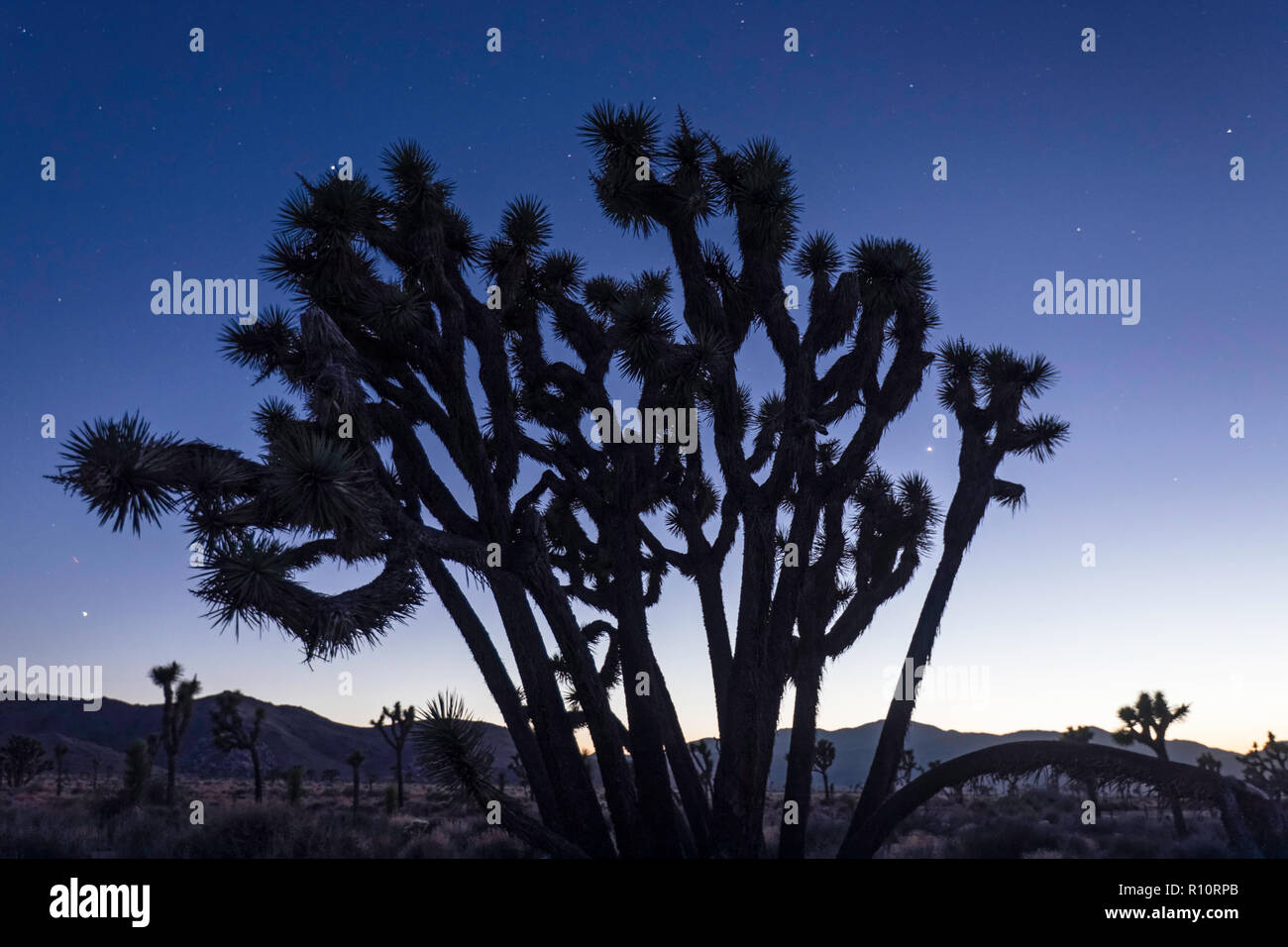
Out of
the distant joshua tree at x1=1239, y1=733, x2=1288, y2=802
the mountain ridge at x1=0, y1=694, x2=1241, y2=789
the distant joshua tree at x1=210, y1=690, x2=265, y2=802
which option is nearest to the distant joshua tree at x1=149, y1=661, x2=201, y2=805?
the distant joshua tree at x1=210, y1=690, x2=265, y2=802

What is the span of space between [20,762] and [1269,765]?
2249 inches

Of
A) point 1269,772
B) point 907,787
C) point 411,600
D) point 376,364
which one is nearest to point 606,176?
point 376,364

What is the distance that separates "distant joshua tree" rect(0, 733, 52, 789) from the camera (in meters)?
41.5

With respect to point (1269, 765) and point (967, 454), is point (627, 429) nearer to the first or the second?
point (967, 454)

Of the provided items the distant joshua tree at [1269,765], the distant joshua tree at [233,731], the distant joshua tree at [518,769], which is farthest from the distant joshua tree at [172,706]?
the distant joshua tree at [1269,765]

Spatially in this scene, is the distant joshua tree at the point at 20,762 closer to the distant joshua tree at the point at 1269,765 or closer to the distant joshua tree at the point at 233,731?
the distant joshua tree at the point at 233,731

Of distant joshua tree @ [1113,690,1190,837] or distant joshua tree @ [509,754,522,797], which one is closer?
distant joshua tree @ [509,754,522,797]

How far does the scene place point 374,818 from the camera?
75.2 ft

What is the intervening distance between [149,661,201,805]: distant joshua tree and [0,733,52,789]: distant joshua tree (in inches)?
708

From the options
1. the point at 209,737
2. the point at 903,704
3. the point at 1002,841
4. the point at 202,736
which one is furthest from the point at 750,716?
the point at 202,736

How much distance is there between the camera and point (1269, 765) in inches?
1250

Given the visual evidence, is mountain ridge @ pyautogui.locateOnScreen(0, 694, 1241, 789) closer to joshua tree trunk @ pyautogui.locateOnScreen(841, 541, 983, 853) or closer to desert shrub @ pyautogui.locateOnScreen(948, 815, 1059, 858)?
desert shrub @ pyautogui.locateOnScreen(948, 815, 1059, 858)

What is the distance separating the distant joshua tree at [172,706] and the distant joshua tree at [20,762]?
18.0 m
